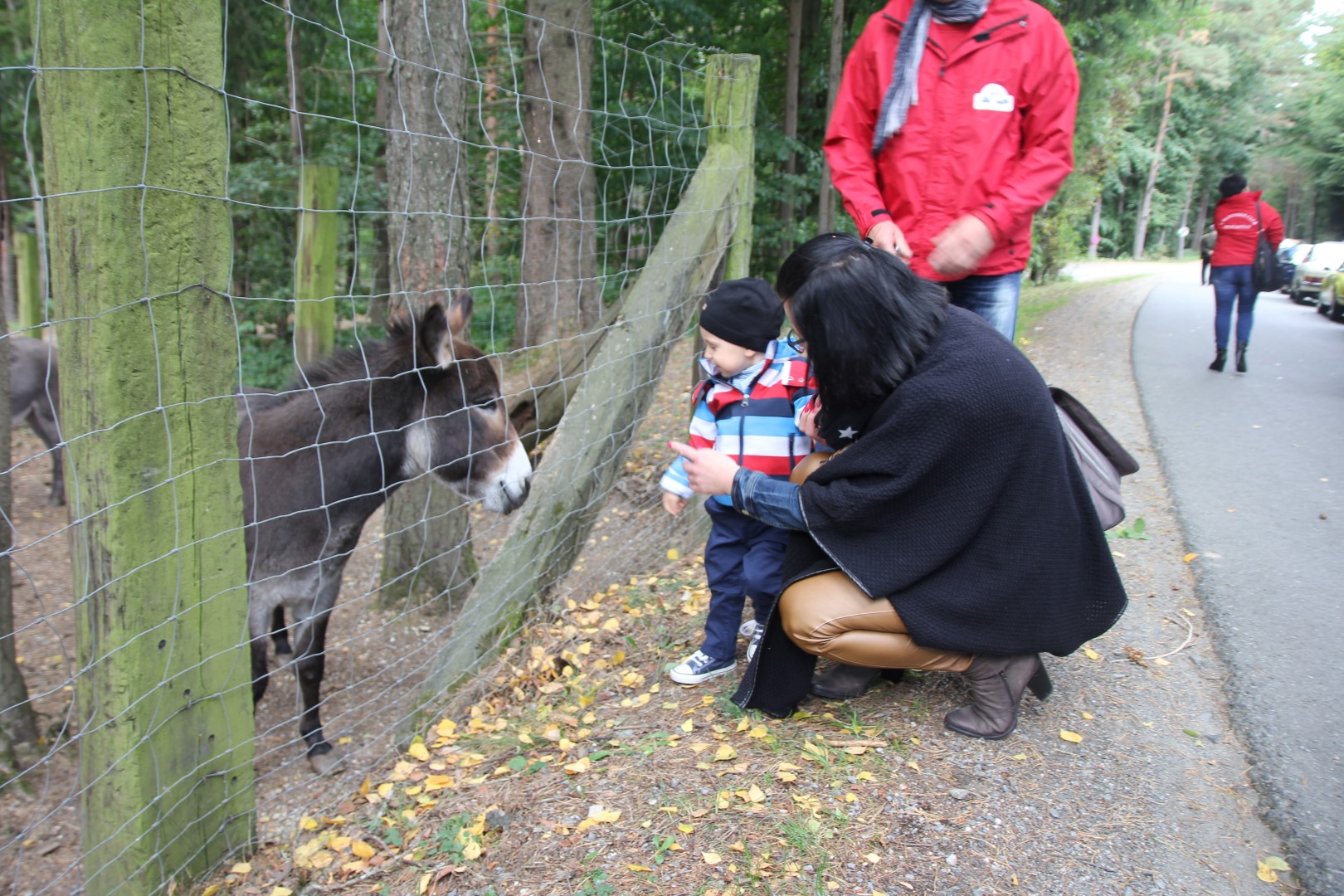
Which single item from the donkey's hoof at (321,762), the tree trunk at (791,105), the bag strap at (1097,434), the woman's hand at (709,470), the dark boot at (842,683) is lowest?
the donkey's hoof at (321,762)

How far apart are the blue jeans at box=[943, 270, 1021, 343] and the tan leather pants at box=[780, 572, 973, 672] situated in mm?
1246

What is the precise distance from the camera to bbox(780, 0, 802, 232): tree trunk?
37.5ft

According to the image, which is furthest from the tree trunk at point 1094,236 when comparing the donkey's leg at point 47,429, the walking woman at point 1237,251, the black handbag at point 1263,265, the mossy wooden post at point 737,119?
the donkey's leg at point 47,429

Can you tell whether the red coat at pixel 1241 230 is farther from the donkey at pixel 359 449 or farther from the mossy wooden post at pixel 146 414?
the mossy wooden post at pixel 146 414

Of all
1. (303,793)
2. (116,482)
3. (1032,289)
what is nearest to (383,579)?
(303,793)

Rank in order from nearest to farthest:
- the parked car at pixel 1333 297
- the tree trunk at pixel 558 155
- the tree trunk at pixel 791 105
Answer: the tree trunk at pixel 558 155
the tree trunk at pixel 791 105
the parked car at pixel 1333 297

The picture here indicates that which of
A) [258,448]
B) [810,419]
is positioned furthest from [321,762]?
[810,419]

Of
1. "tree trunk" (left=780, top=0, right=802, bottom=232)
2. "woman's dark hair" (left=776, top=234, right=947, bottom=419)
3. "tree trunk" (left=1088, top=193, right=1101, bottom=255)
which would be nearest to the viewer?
"woman's dark hair" (left=776, top=234, right=947, bottom=419)

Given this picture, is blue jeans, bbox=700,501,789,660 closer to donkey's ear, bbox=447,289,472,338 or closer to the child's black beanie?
the child's black beanie

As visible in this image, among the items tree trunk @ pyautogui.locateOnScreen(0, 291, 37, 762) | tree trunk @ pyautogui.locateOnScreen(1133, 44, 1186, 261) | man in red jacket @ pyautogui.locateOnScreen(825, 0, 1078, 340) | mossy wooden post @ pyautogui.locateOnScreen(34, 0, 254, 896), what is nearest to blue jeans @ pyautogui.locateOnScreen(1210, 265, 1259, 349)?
man in red jacket @ pyautogui.locateOnScreen(825, 0, 1078, 340)

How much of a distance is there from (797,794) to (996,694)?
0.72 m

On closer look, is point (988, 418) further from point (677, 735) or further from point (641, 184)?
point (641, 184)

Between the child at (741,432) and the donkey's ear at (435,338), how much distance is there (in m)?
0.96

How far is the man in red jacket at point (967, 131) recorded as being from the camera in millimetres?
3012
